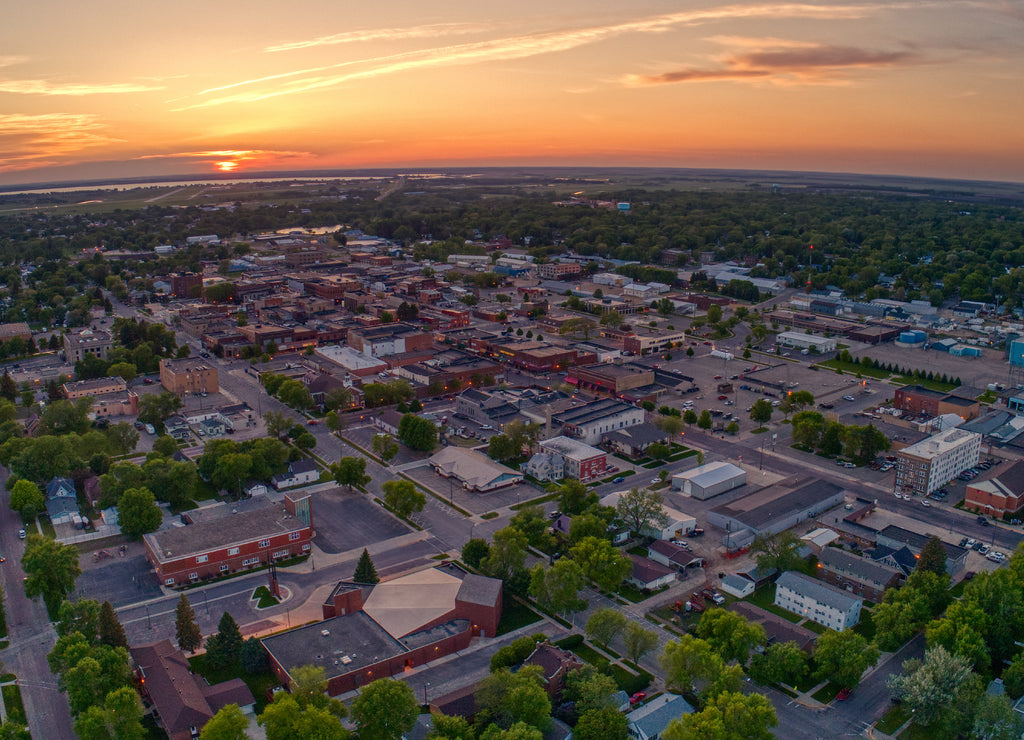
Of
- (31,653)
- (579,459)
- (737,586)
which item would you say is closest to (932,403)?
(579,459)

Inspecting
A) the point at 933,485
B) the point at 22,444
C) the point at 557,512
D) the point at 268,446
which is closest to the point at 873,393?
the point at 933,485

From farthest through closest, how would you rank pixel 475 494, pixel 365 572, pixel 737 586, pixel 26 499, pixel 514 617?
pixel 475 494 < pixel 26 499 < pixel 737 586 < pixel 365 572 < pixel 514 617

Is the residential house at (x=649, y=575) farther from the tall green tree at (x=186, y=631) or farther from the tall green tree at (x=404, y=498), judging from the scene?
the tall green tree at (x=186, y=631)

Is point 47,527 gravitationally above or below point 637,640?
below

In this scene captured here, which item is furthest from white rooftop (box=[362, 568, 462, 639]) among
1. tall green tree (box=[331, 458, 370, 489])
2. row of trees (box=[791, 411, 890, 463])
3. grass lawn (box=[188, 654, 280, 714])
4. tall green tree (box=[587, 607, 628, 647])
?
row of trees (box=[791, 411, 890, 463])

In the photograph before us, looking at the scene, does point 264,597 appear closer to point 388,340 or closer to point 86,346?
point 388,340

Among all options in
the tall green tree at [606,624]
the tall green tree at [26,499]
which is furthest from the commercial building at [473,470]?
the tall green tree at [26,499]

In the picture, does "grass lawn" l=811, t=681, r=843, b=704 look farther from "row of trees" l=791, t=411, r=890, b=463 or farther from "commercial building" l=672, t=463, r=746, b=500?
"row of trees" l=791, t=411, r=890, b=463
